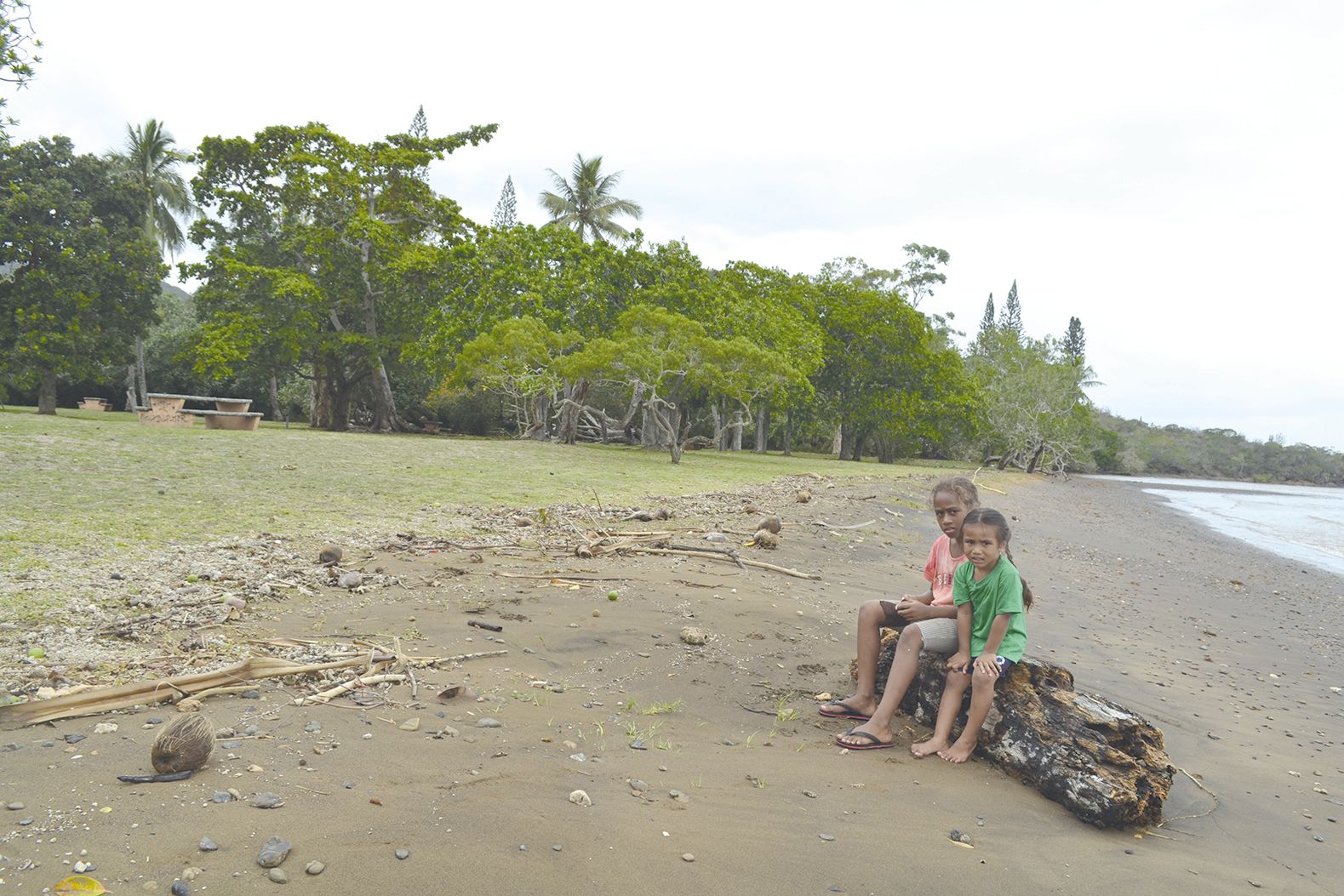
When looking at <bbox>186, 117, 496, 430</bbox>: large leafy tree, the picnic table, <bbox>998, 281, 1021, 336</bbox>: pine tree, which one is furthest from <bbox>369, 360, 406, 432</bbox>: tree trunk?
<bbox>998, 281, 1021, 336</bbox>: pine tree

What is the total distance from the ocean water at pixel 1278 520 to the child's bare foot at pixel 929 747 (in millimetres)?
14835

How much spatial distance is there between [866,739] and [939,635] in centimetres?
69

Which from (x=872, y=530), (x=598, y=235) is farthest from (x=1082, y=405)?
(x=872, y=530)

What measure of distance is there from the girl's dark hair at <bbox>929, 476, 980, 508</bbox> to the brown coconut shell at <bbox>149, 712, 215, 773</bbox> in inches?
141

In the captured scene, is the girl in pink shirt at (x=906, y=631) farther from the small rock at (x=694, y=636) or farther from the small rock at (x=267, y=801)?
the small rock at (x=267, y=801)

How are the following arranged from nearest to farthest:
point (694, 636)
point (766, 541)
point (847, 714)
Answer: point (847, 714)
point (694, 636)
point (766, 541)

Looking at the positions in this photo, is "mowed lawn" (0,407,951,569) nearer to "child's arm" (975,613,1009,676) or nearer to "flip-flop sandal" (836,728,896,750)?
"flip-flop sandal" (836,728,896,750)

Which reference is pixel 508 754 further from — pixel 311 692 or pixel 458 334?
pixel 458 334

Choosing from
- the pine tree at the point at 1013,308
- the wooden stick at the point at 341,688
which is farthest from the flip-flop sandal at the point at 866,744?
the pine tree at the point at 1013,308

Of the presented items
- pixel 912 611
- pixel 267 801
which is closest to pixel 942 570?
pixel 912 611

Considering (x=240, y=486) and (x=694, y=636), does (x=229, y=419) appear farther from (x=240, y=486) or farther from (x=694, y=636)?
(x=694, y=636)

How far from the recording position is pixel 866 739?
3.87 meters

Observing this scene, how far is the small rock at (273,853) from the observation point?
2.36 metres

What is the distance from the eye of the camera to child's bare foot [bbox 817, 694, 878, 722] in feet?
14.1
